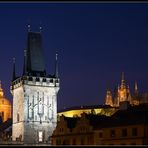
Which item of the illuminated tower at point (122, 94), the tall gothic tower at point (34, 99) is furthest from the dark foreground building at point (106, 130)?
the illuminated tower at point (122, 94)

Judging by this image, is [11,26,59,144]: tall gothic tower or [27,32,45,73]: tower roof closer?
[11,26,59,144]: tall gothic tower

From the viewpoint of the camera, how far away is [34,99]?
281ft

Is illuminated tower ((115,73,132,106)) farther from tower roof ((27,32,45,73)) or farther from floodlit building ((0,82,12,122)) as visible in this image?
tower roof ((27,32,45,73))

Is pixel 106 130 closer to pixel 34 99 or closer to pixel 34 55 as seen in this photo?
pixel 34 99

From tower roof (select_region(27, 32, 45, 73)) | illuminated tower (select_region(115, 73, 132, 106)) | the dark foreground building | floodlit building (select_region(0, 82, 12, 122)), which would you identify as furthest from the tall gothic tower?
illuminated tower (select_region(115, 73, 132, 106))

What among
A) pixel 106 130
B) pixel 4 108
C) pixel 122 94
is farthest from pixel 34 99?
pixel 122 94

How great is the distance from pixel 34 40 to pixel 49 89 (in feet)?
33.1

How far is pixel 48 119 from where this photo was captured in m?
86.1

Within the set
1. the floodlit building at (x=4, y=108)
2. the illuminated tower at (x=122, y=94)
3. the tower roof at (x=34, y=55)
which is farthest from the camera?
the illuminated tower at (x=122, y=94)

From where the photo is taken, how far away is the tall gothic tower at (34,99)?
84188mm

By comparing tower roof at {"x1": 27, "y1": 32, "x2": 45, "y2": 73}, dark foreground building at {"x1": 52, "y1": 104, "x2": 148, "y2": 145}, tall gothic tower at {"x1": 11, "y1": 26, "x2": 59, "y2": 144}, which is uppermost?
tower roof at {"x1": 27, "y1": 32, "x2": 45, "y2": 73}

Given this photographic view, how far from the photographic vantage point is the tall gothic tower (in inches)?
3314

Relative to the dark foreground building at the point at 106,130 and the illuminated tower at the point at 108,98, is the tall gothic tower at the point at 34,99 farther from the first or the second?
the illuminated tower at the point at 108,98

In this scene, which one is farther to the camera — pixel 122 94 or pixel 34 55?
pixel 122 94
